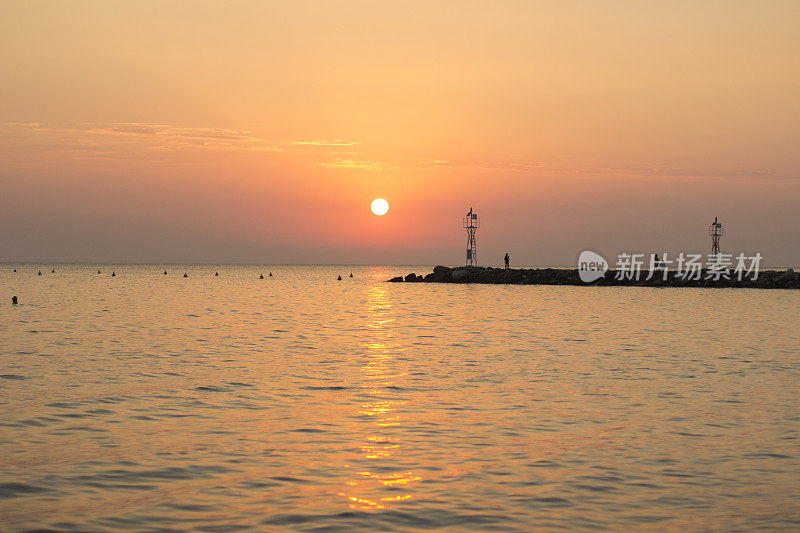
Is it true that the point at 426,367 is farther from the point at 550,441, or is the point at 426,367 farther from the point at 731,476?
the point at 731,476

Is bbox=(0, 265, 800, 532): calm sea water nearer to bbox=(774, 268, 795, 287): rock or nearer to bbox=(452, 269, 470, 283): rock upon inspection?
bbox=(774, 268, 795, 287): rock

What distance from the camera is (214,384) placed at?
19.7m

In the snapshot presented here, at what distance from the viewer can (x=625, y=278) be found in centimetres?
11294

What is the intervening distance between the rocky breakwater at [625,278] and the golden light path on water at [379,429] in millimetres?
87100

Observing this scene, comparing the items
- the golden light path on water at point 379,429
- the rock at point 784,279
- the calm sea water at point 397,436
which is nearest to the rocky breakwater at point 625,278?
the rock at point 784,279

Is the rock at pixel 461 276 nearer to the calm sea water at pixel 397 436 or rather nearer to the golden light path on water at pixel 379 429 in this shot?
the calm sea water at pixel 397 436

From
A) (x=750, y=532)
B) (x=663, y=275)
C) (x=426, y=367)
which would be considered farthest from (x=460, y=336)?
(x=663, y=275)

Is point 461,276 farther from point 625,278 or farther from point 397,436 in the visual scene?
point 397,436

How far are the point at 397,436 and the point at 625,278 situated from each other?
344ft

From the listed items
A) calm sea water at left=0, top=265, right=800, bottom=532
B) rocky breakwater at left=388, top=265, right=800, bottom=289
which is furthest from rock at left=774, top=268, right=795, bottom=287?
calm sea water at left=0, top=265, right=800, bottom=532

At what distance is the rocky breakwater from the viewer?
337ft

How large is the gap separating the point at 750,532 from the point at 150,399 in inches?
Answer: 513

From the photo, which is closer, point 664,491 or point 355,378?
point 664,491

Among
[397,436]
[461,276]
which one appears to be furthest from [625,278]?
[397,436]
